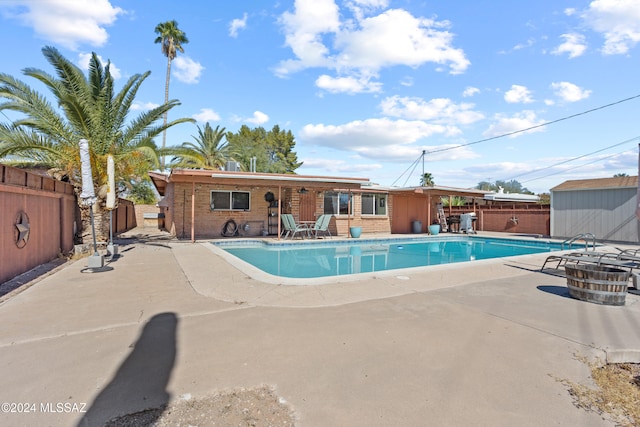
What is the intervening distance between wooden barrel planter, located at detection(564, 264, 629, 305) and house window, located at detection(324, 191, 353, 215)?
40.5 feet

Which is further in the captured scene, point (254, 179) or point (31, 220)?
point (254, 179)

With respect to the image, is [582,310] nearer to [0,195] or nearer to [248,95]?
[0,195]

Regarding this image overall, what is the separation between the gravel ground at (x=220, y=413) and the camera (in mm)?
1972

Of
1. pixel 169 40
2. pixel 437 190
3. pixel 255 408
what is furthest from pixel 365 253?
pixel 169 40

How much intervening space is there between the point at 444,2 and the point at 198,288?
12.4 meters

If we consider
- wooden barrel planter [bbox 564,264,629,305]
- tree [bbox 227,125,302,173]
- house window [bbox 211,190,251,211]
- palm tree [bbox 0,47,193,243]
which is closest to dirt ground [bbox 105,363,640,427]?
wooden barrel planter [bbox 564,264,629,305]

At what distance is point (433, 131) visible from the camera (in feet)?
84.9

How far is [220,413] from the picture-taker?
2.07m

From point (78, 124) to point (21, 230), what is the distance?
185 inches

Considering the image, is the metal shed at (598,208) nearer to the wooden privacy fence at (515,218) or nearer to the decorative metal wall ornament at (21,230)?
the wooden privacy fence at (515,218)

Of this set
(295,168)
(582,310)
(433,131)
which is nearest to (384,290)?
(582,310)

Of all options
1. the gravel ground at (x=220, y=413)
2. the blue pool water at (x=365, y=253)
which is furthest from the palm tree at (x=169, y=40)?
the gravel ground at (x=220, y=413)

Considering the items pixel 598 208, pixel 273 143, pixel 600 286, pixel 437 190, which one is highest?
pixel 273 143

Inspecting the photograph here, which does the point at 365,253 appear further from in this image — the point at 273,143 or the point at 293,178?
the point at 273,143
